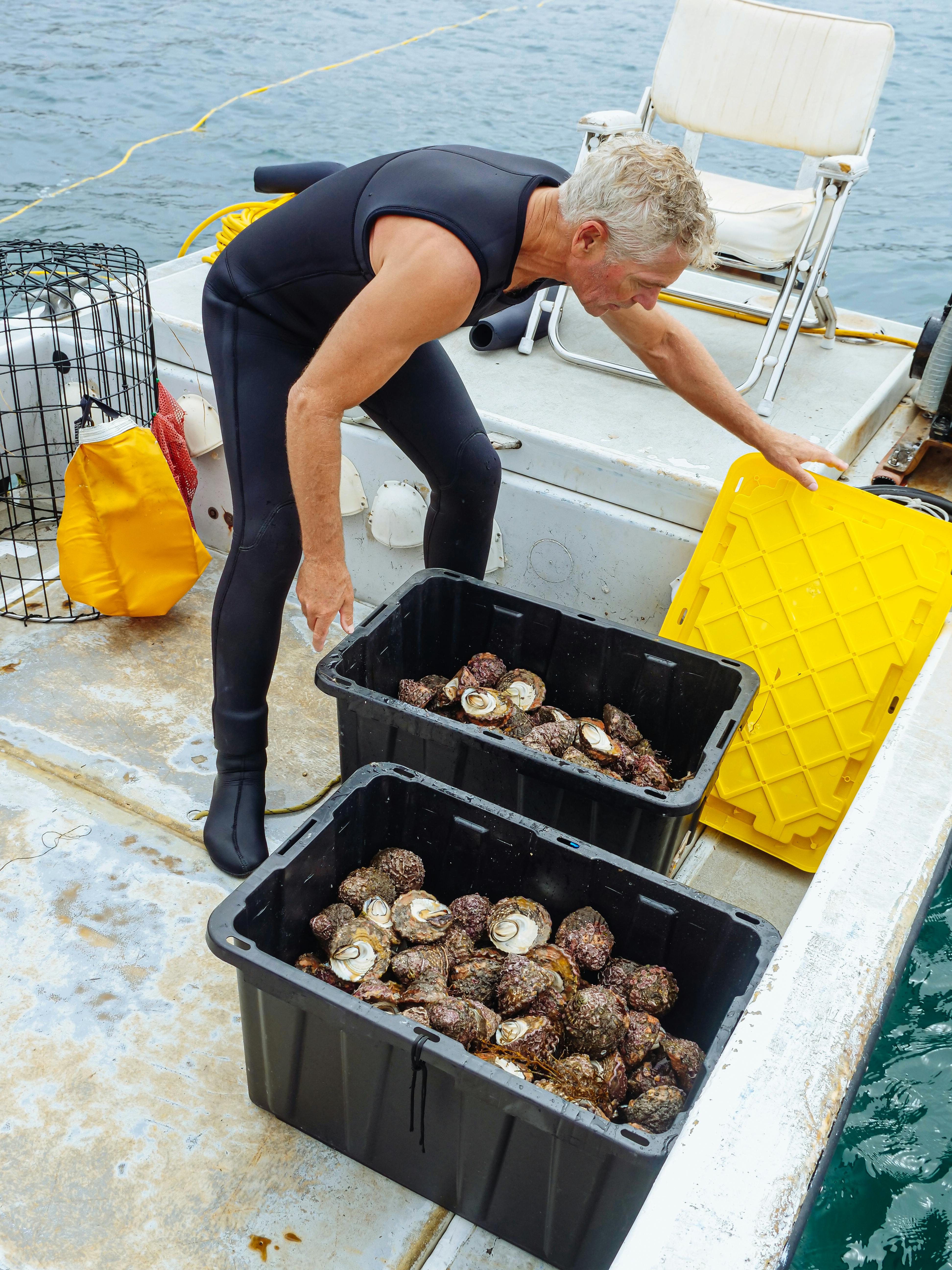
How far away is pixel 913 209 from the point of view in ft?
26.6

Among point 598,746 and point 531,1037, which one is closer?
point 531,1037

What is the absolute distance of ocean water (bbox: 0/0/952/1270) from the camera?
1728 mm

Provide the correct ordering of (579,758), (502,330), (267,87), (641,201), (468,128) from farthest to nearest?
(267,87), (468,128), (502,330), (579,758), (641,201)

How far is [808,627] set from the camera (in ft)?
6.89

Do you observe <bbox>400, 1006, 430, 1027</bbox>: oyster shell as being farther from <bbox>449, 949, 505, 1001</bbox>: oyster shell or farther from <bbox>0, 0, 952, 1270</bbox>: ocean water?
<bbox>0, 0, 952, 1270</bbox>: ocean water

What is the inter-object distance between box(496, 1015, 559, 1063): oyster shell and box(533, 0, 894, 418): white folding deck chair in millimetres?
1888

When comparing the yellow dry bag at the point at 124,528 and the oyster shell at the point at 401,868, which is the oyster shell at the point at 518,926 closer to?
the oyster shell at the point at 401,868

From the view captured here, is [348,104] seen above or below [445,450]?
below

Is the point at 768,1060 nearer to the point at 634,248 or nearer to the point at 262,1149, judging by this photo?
the point at 262,1149

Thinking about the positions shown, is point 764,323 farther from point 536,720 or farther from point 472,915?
point 472,915

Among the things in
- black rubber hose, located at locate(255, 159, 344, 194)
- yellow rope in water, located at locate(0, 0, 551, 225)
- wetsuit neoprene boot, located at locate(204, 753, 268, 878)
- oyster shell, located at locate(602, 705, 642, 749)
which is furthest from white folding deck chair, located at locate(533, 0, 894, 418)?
wetsuit neoprene boot, located at locate(204, 753, 268, 878)

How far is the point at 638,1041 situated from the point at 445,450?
3.75ft

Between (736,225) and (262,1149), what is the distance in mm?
2651

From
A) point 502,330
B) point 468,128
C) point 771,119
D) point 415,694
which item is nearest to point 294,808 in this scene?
point 415,694
